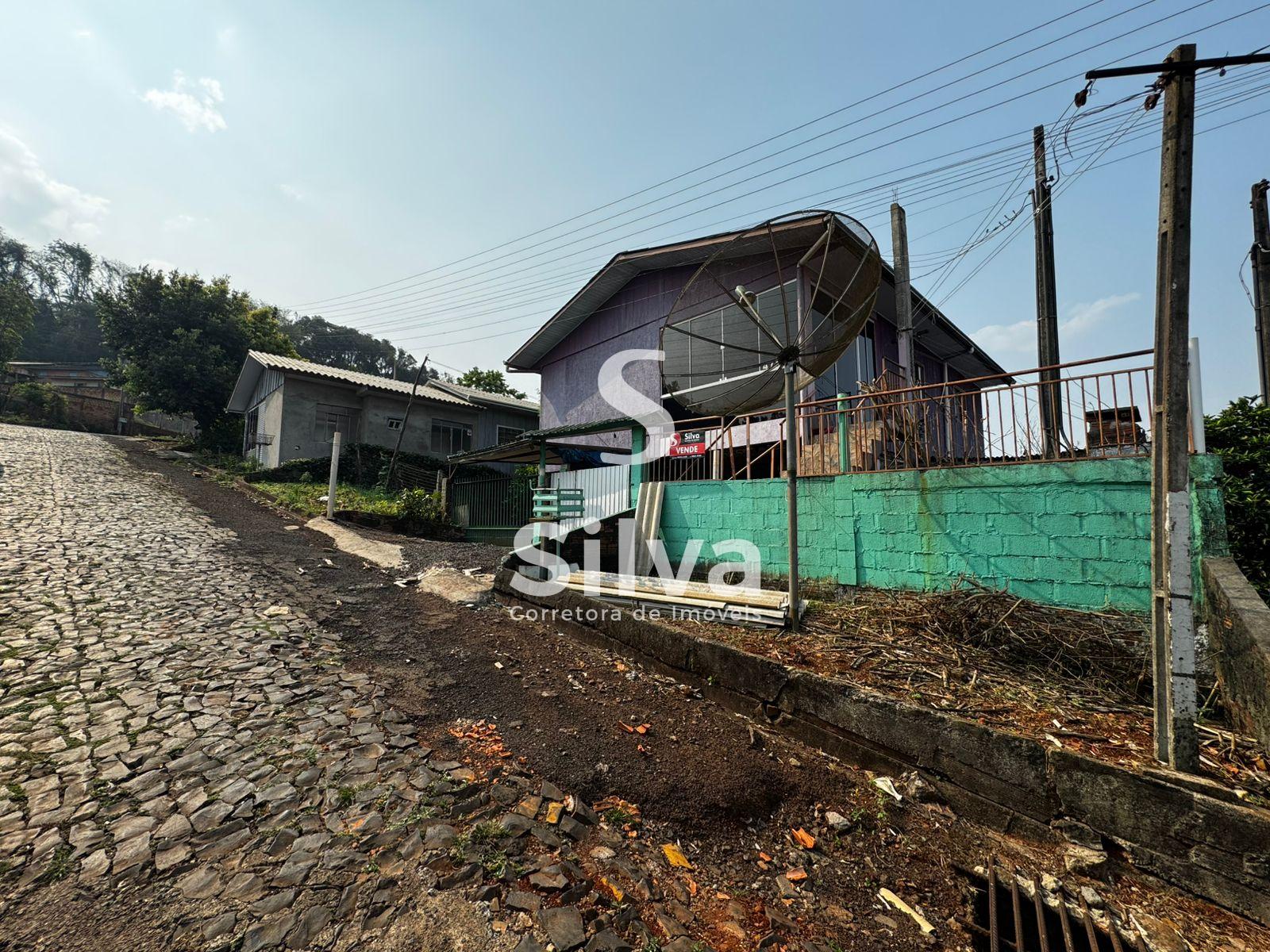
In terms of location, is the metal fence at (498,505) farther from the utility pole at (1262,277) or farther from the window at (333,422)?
the utility pole at (1262,277)

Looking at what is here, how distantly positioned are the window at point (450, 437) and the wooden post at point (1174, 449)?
731 inches

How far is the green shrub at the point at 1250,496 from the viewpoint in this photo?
3588 mm

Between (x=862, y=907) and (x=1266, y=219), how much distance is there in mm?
14125

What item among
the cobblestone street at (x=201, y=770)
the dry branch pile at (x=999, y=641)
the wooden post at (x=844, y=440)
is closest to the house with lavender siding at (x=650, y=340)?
the wooden post at (x=844, y=440)

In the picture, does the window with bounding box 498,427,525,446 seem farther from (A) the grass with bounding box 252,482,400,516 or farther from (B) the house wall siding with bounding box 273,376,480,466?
(A) the grass with bounding box 252,482,400,516

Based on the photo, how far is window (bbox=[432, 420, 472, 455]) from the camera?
1905 centimetres

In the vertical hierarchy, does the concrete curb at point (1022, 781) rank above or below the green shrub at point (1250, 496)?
below

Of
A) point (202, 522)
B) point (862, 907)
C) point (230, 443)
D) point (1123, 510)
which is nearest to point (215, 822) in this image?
point (862, 907)

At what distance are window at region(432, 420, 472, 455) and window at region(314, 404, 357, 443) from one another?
2701mm

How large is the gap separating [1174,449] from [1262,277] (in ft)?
34.6

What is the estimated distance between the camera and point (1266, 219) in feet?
29.6

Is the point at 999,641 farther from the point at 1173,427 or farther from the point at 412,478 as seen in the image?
the point at 412,478

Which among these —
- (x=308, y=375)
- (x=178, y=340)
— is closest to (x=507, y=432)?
(x=308, y=375)

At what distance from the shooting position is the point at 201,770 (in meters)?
2.90
